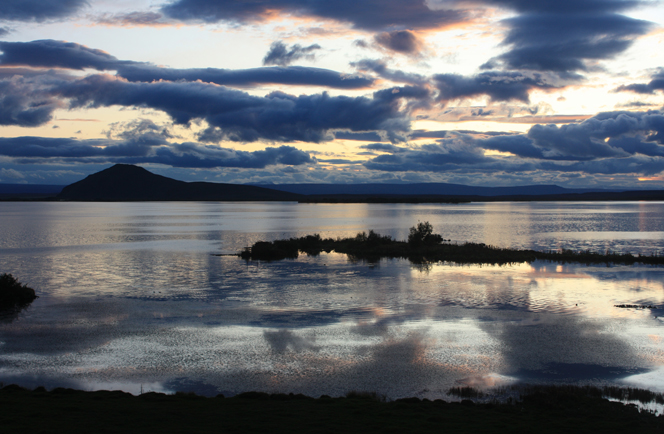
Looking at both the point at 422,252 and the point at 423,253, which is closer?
the point at 423,253

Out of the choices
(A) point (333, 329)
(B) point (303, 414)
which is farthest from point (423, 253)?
(B) point (303, 414)

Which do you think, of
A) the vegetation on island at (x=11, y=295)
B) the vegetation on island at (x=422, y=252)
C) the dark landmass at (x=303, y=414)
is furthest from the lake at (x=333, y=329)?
the vegetation on island at (x=422, y=252)

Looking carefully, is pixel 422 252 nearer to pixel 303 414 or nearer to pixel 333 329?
pixel 333 329

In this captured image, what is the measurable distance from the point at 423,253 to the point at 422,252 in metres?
0.33

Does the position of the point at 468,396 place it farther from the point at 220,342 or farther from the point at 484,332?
the point at 220,342

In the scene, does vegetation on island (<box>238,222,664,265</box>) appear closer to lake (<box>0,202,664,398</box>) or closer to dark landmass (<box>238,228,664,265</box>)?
dark landmass (<box>238,228,664,265</box>)

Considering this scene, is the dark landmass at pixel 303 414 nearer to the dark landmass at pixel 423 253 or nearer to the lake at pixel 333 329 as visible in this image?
the lake at pixel 333 329

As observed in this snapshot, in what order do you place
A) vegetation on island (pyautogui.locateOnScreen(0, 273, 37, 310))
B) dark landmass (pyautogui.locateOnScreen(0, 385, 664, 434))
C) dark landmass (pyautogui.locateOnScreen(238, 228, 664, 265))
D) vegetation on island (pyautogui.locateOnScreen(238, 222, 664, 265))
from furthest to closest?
vegetation on island (pyautogui.locateOnScreen(238, 222, 664, 265)) < dark landmass (pyautogui.locateOnScreen(238, 228, 664, 265)) < vegetation on island (pyautogui.locateOnScreen(0, 273, 37, 310)) < dark landmass (pyautogui.locateOnScreen(0, 385, 664, 434))

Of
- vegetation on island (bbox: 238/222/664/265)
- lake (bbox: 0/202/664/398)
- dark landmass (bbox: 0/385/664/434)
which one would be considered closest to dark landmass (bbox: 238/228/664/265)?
vegetation on island (bbox: 238/222/664/265)

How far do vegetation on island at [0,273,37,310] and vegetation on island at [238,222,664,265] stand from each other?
22.9 metres

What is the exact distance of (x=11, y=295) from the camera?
2867 centimetres

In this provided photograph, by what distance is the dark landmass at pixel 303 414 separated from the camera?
1195cm

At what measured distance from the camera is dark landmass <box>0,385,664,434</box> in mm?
11953

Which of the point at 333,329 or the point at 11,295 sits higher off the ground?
the point at 11,295
